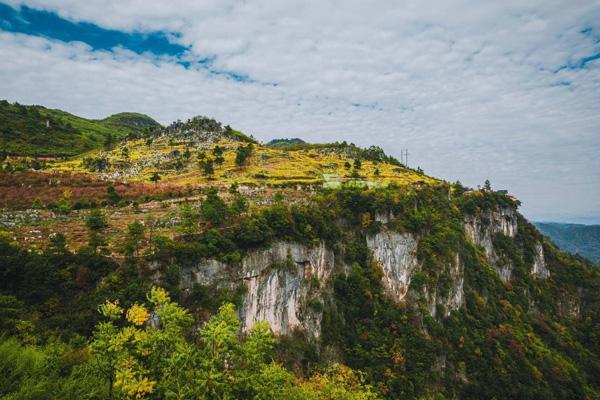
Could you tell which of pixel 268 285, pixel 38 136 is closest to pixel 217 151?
pixel 268 285

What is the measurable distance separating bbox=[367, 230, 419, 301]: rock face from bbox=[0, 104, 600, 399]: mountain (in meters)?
0.29

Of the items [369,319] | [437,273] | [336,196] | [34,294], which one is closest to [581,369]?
[437,273]

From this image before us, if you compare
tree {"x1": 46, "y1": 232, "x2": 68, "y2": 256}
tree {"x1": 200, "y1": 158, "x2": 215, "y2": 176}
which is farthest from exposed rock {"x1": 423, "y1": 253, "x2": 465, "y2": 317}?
tree {"x1": 46, "y1": 232, "x2": 68, "y2": 256}

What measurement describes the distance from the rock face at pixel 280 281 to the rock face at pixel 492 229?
183 ft

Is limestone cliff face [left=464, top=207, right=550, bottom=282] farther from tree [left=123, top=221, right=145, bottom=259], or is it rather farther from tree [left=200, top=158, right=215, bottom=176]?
tree [left=123, top=221, right=145, bottom=259]

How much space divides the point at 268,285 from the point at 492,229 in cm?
8480

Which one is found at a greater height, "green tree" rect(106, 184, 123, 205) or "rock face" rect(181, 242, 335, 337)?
"green tree" rect(106, 184, 123, 205)

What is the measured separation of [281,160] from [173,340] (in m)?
76.1

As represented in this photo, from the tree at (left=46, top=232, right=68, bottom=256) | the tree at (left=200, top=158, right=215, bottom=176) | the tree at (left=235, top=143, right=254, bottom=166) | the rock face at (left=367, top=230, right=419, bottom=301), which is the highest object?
the tree at (left=235, top=143, right=254, bottom=166)

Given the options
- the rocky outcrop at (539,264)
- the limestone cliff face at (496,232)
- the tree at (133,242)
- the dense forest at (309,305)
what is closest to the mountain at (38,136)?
the tree at (133,242)

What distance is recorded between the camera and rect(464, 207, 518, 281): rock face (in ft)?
307

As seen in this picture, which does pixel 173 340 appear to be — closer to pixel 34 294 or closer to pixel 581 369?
pixel 34 294

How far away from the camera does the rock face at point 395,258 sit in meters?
63.2

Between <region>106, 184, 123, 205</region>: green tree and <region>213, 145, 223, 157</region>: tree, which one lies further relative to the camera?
<region>213, 145, 223, 157</region>: tree
